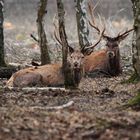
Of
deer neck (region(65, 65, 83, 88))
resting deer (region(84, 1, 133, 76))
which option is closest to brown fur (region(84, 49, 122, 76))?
resting deer (region(84, 1, 133, 76))

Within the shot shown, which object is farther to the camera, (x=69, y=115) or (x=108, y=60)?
(x=108, y=60)

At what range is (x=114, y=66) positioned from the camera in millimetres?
18109

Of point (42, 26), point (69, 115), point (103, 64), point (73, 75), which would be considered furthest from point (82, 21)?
point (69, 115)

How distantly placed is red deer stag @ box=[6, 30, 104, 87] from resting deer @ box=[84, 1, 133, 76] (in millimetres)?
2260

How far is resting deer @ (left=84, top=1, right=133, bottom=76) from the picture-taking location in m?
18.0

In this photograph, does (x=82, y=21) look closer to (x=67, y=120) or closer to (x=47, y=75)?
(x=47, y=75)

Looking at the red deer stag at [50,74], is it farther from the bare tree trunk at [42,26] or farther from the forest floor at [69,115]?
the bare tree trunk at [42,26]

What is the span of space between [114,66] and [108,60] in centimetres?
38

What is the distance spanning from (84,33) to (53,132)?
1109cm

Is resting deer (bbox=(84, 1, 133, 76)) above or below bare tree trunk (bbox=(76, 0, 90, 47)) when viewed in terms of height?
below

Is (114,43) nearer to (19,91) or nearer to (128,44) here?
(19,91)

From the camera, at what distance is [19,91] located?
519 inches

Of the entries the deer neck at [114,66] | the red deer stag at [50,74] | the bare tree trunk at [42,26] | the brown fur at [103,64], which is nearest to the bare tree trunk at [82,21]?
the brown fur at [103,64]

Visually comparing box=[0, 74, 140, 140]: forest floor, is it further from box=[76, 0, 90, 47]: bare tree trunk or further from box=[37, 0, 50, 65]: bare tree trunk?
box=[76, 0, 90, 47]: bare tree trunk
